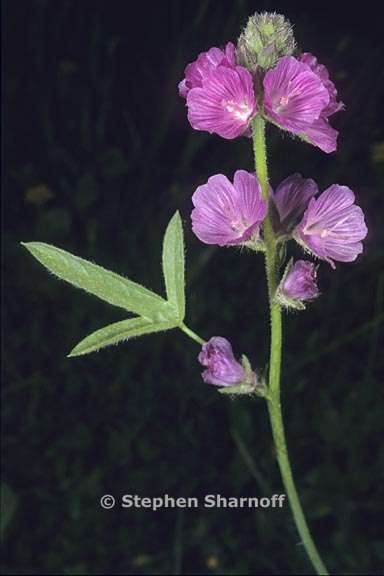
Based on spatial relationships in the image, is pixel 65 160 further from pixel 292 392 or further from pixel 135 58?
pixel 292 392

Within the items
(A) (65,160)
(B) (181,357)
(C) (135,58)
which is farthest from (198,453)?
(C) (135,58)

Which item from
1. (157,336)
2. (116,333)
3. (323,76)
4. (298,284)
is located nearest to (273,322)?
(298,284)

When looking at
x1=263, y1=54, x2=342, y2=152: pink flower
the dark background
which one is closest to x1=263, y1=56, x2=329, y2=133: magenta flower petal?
x1=263, y1=54, x2=342, y2=152: pink flower

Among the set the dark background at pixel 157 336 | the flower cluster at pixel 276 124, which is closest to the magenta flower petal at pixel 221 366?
the flower cluster at pixel 276 124

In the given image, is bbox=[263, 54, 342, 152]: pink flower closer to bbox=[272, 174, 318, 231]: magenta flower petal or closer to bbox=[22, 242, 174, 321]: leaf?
bbox=[272, 174, 318, 231]: magenta flower petal

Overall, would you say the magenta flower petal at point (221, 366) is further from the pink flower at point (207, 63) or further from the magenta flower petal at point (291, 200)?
the pink flower at point (207, 63)

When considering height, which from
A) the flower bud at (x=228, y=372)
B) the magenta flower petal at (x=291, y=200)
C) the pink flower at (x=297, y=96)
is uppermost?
the pink flower at (x=297, y=96)

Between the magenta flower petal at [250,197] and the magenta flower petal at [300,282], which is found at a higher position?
the magenta flower petal at [250,197]

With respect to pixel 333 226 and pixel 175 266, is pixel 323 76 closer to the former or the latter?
pixel 333 226
